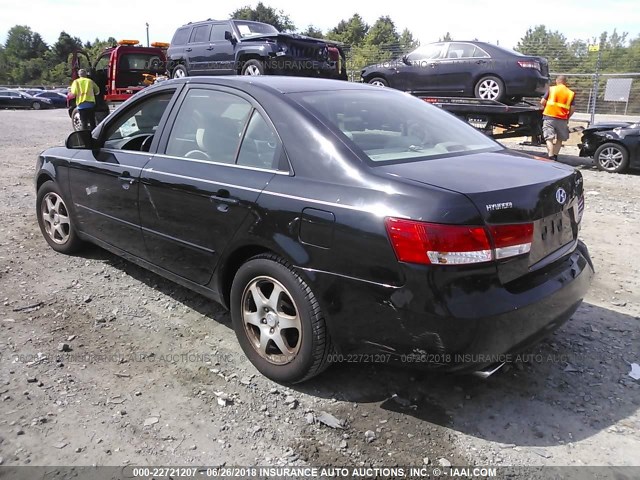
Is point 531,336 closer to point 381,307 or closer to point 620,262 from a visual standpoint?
point 381,307

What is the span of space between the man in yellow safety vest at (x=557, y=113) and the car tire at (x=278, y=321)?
9.64 m

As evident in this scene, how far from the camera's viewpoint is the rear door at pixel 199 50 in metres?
13.7

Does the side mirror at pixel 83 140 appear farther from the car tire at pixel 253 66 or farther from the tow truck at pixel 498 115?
the car tire at pixel 253 66

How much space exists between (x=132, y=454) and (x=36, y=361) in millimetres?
1204

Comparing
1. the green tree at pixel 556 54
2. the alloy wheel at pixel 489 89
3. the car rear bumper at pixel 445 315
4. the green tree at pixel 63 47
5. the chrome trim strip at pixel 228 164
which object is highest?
the green tree at pixel 63 47

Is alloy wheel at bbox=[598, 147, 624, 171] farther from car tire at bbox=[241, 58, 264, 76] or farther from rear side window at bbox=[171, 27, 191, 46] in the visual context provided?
rear side window at bbox=[171, 27, 191, 46]

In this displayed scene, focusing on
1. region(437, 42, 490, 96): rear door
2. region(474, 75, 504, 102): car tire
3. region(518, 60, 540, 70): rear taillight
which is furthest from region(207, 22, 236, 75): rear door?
region(518, 60, 540, 70): rear taillight

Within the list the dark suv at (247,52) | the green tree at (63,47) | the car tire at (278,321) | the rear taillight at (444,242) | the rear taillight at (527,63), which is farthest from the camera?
the green tree at (63,47)

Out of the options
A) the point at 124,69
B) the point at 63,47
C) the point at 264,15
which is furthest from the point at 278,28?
the point at 124,69

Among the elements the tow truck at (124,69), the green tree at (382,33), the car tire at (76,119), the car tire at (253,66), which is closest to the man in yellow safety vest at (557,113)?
the car tire at (253,66)

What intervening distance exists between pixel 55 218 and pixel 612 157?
9919 mm

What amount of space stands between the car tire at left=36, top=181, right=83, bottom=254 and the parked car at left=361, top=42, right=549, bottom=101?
7696 millimetres

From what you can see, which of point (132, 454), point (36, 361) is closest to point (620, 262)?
point (132, 454)

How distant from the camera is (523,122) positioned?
11117 millimetres
